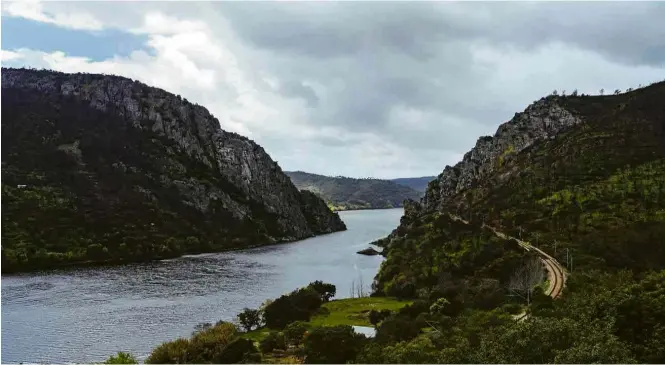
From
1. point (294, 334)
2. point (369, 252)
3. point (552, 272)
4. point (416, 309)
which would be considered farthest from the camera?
point (369, 252)

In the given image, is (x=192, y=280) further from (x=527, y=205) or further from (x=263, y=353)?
(x=527, y=205)

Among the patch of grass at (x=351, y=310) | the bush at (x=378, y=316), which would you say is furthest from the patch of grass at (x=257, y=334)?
the bush at (x=378, y=316)

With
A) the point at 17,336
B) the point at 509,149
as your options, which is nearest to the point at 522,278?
the point at 17,336

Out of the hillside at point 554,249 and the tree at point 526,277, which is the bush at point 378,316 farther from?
the tree at point 526,277

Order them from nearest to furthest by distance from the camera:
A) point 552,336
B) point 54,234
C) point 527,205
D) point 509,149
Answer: point 552,336 → point 527,205 → point 54,234 → point 509,149

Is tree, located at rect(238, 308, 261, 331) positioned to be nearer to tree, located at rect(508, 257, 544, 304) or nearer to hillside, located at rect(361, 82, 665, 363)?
hillside, located at rect(361, 82, 665, 363)

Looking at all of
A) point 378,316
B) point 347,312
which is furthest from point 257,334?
point 378,316

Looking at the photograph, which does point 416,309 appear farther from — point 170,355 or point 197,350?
point 170,355
